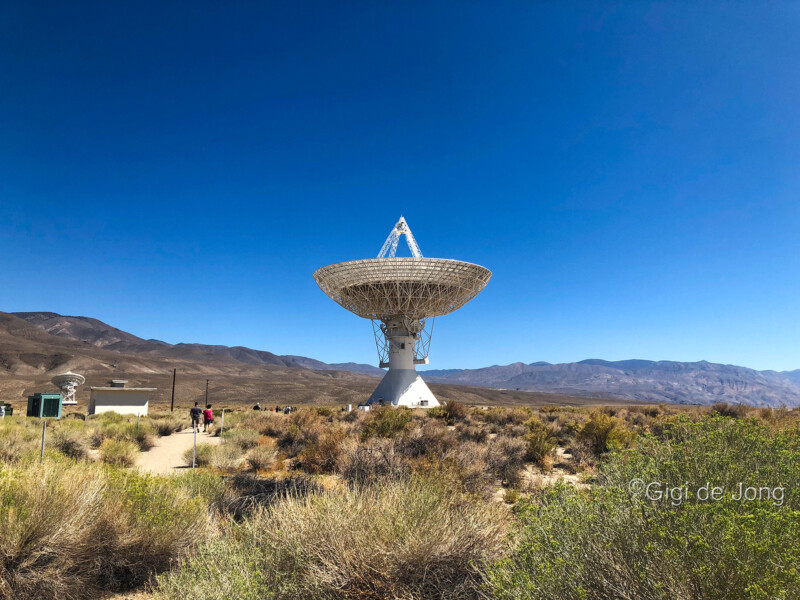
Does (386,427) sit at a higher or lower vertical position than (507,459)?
higher

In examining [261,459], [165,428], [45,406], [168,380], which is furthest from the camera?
[168,380]

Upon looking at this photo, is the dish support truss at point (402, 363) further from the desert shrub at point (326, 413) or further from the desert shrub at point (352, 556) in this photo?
the desert shrub at point (352, 556)

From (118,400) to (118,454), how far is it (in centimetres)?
1702

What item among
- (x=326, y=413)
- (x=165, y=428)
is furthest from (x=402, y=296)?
(x=165, y=428)

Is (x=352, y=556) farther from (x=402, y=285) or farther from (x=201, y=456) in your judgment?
(x=402, y=285)

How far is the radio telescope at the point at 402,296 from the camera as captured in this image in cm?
2723

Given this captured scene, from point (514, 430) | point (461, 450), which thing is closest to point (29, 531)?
point (461, 450)

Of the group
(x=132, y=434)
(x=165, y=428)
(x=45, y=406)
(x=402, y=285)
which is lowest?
(x=165, y=428)

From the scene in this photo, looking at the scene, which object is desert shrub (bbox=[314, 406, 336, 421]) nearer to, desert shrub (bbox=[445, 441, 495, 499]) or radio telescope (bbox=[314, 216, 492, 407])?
radio telescope (bbox=[314, 216, 492, 407])

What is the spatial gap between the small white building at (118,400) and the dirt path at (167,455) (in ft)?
27.2

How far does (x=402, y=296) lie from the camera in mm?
28578

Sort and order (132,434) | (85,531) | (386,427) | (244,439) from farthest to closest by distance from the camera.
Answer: (132,434), (244,439), (386,427), (85,531)

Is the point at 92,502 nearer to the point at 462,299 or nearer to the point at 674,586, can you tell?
the point at 674,586

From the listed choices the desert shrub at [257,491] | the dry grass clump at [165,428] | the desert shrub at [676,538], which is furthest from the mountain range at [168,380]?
the desert shrub at [676,538]
